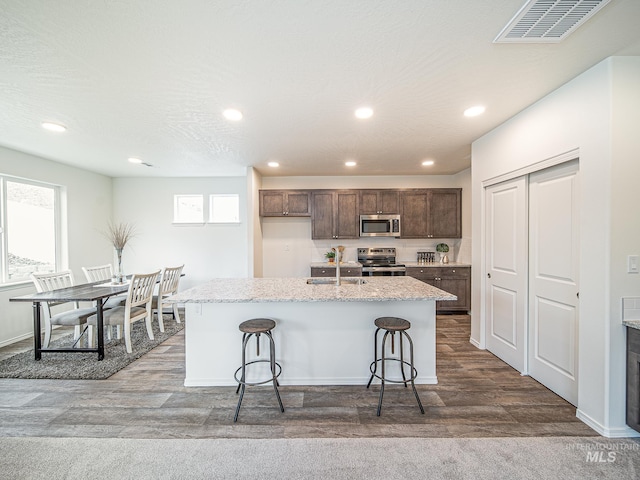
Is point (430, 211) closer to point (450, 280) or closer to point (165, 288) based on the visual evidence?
point (450, 280)

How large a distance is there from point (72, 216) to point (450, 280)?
651 cm

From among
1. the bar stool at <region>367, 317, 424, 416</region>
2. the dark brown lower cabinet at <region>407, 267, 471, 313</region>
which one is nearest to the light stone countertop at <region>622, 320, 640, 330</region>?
the bar stool at <region>367, 317, 424, 416</region>

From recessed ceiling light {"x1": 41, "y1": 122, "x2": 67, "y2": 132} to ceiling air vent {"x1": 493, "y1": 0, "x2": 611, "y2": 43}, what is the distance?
13.1 ft

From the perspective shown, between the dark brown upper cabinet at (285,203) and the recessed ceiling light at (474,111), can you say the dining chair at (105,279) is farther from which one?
the recessed ceiling light at (474,111)

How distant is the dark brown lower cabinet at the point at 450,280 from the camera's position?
189 inches

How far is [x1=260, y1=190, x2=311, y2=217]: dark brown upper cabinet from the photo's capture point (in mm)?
5109

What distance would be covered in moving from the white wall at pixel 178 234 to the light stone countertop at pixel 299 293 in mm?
2586

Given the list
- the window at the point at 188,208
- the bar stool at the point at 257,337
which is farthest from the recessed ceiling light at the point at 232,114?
the window at the point at 188,208

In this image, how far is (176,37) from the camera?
5.32 ft

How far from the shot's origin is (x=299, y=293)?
8.12 feet

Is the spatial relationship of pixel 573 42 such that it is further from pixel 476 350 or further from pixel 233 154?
pixel 233 154

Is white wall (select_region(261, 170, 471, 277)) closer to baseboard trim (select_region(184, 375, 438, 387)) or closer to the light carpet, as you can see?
baseboard trim (select_region(184, 375, 438, 387))

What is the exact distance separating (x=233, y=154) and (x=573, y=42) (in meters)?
3.61

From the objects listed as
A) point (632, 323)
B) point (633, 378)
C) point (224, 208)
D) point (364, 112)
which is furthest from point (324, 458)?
point (224, 208)
